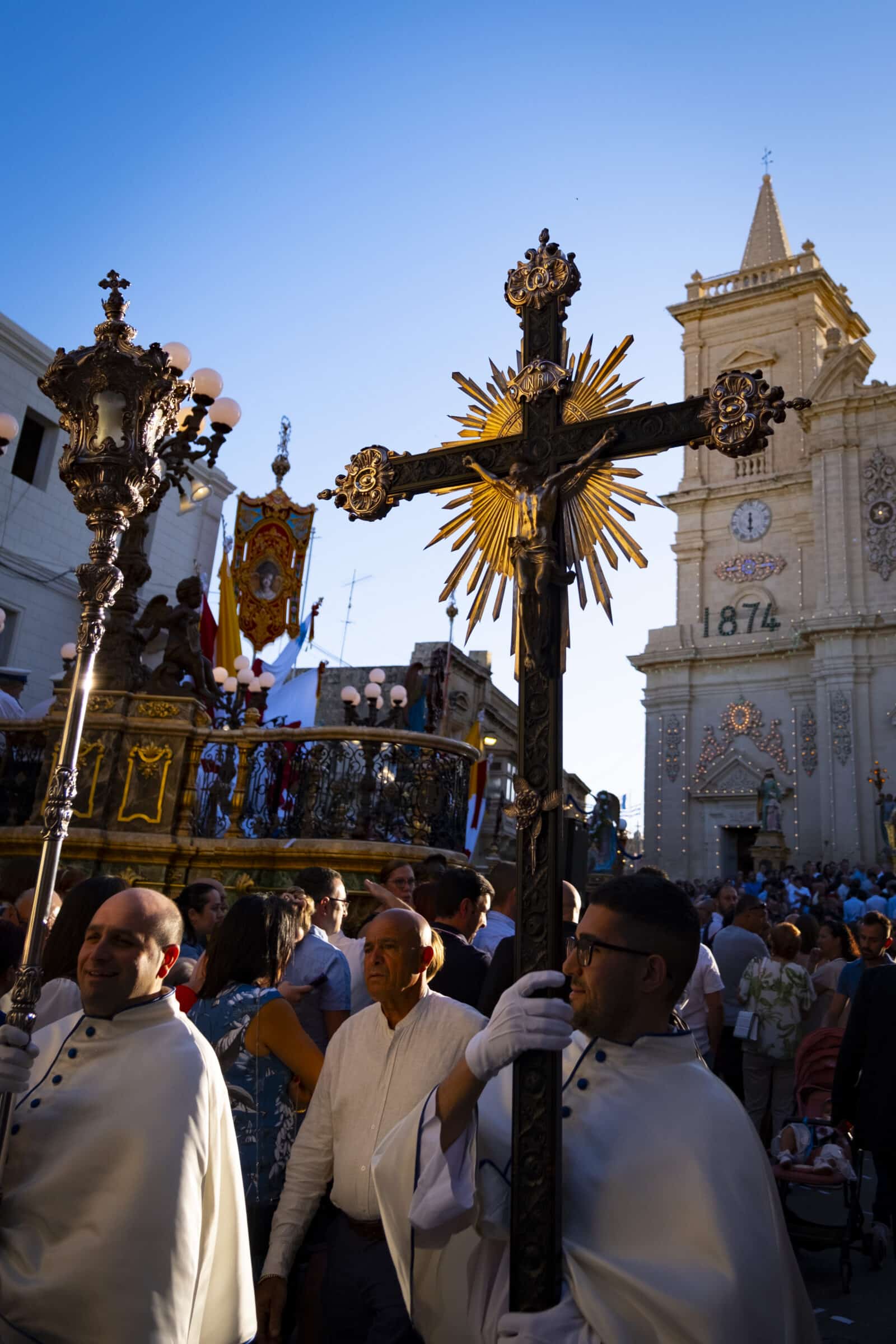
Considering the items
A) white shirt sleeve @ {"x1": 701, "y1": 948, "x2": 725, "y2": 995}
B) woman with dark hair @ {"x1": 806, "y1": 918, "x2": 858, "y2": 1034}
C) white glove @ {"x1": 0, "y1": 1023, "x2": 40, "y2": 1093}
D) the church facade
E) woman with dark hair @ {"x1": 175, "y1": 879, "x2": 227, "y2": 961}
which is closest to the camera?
white glove @ {"x1": 0, "y1": 1023, "x2": 40, "y2": 1093}

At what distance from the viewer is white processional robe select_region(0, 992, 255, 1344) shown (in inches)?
95.0

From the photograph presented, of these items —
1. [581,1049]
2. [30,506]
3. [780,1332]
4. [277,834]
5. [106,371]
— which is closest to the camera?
[780,1332]

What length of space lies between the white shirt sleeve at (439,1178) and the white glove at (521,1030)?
0.63 ft

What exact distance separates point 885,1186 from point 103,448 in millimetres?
5470

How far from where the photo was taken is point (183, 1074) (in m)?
2.65

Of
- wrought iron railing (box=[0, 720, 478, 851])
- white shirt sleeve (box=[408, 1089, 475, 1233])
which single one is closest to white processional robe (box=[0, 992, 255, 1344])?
white shirt sleeve (box=[408, 1089, 475, 1233])

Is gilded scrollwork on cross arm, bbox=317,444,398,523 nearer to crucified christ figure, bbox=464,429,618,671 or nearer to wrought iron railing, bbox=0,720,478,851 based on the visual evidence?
crucified christ figure, bbox=464,429,618,671

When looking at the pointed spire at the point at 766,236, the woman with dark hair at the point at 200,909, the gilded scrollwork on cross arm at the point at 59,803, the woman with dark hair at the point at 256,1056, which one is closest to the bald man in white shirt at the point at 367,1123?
the woman with dark hair at the point at 256,1056

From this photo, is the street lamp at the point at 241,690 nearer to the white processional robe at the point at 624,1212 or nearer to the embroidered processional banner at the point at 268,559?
the embroidered processional banner at the point at 268,559

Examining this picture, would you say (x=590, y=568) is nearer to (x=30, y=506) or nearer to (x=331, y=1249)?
(x=331, y=1249)

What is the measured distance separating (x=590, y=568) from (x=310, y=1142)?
7.15 feet

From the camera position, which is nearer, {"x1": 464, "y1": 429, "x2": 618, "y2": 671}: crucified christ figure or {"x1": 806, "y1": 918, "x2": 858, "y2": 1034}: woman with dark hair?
{"x1": 464, "y1": 429, "x2": 618, "y2": 671}: crucified christ figure

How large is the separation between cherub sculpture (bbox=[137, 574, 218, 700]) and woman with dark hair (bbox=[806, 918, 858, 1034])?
7.28m

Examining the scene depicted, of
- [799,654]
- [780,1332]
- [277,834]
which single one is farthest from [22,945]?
[799,654]
